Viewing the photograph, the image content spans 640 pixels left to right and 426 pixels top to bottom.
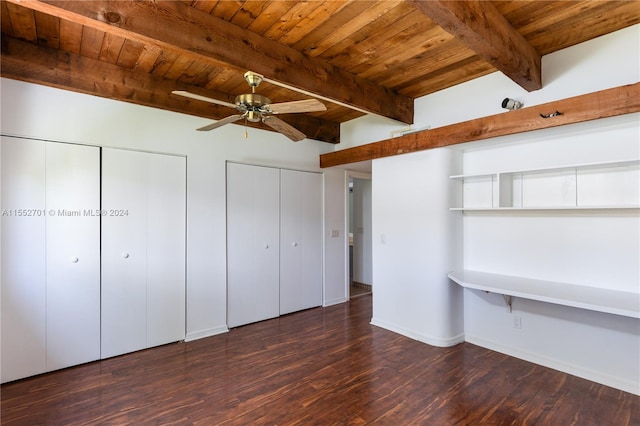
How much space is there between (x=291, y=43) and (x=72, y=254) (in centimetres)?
269

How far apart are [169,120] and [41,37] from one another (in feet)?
3.77

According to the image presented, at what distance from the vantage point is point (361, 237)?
6156mm

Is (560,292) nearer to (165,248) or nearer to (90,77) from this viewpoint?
(165,248)

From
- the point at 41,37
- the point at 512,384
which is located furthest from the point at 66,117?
the point at 512,384

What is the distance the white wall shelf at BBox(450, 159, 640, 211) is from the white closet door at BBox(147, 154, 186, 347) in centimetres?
295

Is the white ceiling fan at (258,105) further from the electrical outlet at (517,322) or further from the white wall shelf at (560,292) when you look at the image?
the electrical outlet at (517,322)

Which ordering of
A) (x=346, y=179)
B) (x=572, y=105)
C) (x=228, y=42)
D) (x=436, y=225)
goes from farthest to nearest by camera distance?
(x=346, y=179), (x=436, y=225), (x=572, y=105), (x=228, y=42)

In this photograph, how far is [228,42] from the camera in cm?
224

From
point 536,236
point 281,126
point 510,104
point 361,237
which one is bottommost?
point 361,237

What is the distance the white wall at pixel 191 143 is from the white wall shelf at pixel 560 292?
2610 mm

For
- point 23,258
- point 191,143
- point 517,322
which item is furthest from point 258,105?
point 517,322

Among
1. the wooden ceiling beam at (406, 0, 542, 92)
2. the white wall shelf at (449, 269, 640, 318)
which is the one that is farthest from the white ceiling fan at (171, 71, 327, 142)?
the white wall shelf at (449, 269, 640, 318)

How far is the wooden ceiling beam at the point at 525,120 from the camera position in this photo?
7.29ft

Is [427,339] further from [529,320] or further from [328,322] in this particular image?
[328,322]
